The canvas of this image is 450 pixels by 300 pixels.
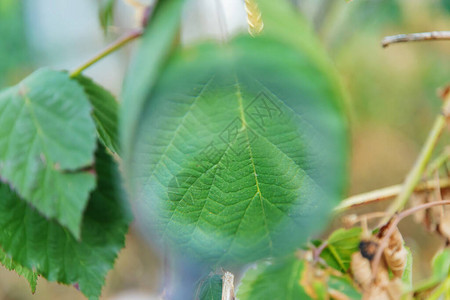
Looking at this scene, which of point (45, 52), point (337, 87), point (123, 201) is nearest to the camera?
point (337, 87)

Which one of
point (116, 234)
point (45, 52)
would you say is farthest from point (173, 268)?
point (45, 52)

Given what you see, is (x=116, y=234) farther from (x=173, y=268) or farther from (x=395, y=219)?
(x=395, y=219)

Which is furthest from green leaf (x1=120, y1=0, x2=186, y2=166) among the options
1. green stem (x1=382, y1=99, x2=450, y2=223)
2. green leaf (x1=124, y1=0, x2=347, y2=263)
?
green stem (x1=382, y1=99, x2=450, y2=223)

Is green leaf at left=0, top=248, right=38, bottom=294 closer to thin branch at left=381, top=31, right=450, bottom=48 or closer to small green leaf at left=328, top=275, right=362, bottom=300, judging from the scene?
small green leaf at left=328, top=275, right=362, bottom=300

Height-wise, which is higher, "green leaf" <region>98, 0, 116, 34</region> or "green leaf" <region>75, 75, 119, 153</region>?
"green leaf" <region>98, 0, 116, 34</region>

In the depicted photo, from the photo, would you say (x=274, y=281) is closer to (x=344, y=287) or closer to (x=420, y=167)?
(x=344, y=287)

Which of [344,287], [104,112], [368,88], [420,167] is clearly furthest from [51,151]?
[368,88]

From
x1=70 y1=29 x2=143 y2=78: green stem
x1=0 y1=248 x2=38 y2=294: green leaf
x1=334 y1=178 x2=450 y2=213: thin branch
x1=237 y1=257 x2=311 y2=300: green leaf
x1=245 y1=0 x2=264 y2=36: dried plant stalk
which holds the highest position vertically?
x1=245 y1=0 x2=264 y2=36: dried plant stalk
